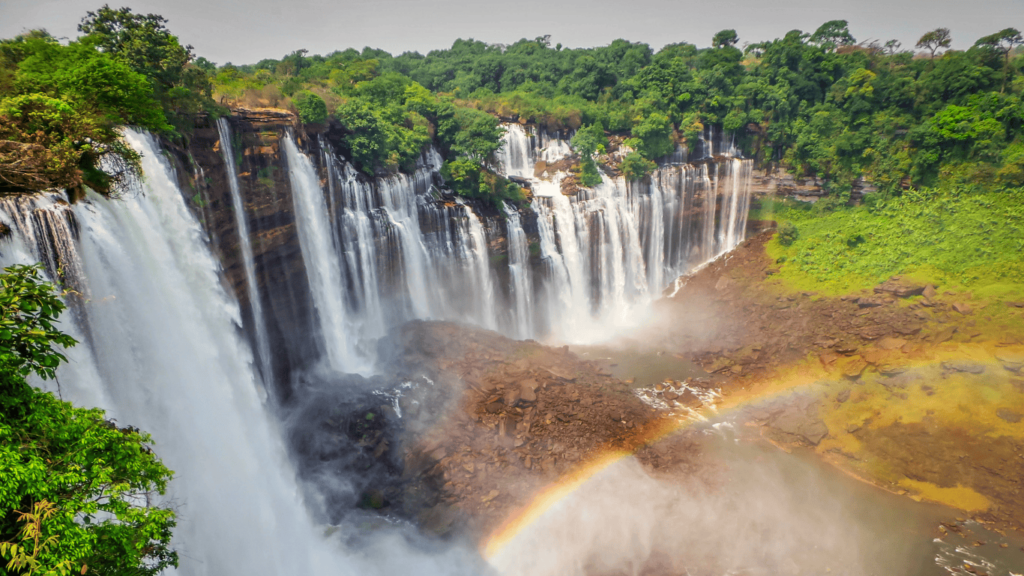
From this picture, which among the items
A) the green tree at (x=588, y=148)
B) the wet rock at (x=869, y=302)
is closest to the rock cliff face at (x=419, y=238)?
the green tree at (x=588, y=148)

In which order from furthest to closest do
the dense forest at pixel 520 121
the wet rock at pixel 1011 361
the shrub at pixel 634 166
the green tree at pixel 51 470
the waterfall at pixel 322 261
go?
the shrub at pixel 634 166 → the wet rock at pixel 1011 361 → the waterfall at pixel 322 261 → the dense forest at pixel 520 121 → the green tree at pixel 51 470

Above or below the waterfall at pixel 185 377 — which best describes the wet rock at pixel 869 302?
below

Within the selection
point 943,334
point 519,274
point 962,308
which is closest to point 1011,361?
point 943,334

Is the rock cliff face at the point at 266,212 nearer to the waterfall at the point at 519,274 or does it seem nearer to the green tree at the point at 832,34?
the waterfall at the point at 519,274

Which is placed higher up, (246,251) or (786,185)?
(246,251)

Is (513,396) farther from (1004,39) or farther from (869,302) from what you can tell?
(1004,39)

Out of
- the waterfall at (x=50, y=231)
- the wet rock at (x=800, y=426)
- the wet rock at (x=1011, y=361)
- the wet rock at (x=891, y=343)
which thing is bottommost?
the wet rock at (x=800, y=426)
